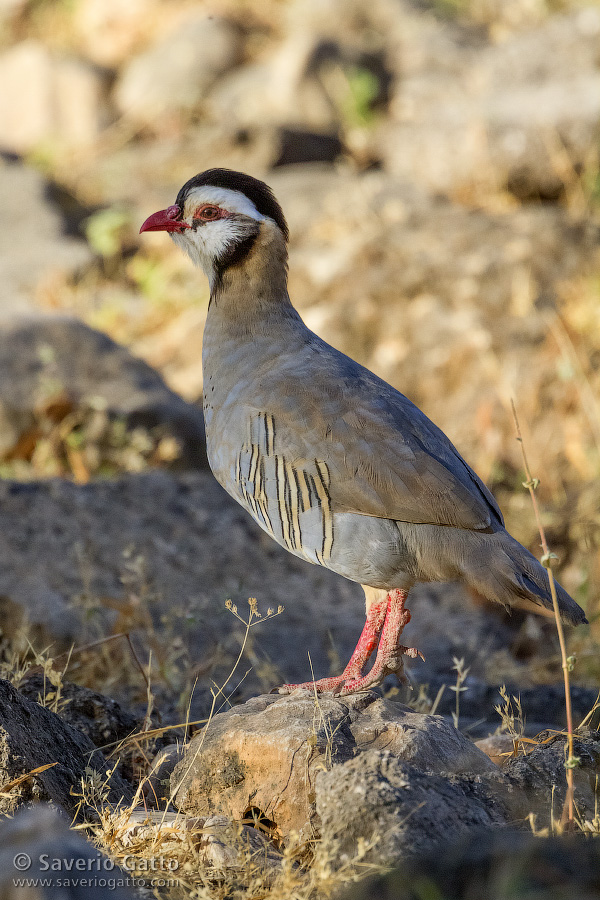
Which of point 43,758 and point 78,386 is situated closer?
point 43,758

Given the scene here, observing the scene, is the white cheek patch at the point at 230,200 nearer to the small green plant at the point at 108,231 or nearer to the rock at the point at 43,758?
the rock at the point at 43,758

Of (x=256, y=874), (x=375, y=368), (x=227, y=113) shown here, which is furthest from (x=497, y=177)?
(x=256, y=874)

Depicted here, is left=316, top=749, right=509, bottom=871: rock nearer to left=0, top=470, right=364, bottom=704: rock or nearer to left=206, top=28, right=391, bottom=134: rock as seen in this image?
left=0, top=470, right=364, bottom=704: rock

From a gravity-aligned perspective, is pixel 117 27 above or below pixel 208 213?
above

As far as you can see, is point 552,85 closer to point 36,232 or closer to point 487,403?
point 487,403

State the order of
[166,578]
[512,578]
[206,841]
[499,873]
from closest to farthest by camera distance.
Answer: [499,873]
[206,841]
[512,578]
[166,578]

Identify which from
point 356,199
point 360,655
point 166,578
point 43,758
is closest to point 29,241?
point 356,199

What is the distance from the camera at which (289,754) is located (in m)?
3.03

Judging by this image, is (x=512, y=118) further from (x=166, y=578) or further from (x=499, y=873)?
(x=499, y=873)

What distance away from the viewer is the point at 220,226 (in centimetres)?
431

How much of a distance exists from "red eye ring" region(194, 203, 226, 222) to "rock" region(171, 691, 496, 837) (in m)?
2.36

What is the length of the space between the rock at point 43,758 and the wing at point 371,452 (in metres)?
1.36

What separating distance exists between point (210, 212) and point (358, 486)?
5.43ft

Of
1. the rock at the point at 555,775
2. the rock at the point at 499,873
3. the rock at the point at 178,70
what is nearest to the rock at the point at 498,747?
the rock at the point at 555,775
